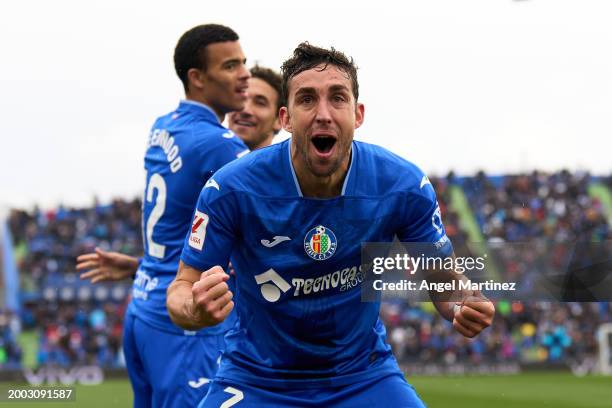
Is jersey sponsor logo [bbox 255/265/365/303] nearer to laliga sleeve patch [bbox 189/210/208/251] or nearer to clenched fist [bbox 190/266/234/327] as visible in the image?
laliga sleeve patch [bbox 189/210/208/251]

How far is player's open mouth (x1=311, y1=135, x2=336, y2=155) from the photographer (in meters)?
4.02

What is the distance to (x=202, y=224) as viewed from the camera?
398 centimetres

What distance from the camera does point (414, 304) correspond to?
32031 millimetres

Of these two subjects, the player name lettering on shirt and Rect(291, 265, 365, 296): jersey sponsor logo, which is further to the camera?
the player name lettering on shirt

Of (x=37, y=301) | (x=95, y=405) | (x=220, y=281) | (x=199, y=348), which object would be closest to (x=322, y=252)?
(x=220, y=281)

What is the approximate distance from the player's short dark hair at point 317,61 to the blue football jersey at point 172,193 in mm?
1168

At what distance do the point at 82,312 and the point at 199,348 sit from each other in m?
27.5

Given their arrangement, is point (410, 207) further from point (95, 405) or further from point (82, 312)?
point (82, 312)

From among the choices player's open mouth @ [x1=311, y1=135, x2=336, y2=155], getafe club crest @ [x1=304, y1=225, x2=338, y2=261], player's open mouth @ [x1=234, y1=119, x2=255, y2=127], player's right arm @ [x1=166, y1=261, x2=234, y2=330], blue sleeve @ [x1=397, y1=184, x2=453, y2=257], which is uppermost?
player's open mouth @ [x1=234, y1=119, x2=255, y2=127]

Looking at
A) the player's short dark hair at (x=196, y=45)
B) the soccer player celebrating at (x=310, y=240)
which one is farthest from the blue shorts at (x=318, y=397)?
the player's short dark hair at (x=196, y=45)

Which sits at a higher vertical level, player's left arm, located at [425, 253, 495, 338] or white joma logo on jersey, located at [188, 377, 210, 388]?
player's left arm, located at [425, 253, 495, 338]

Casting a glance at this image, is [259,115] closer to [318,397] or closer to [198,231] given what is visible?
[198,231]

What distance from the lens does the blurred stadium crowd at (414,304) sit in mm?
30312

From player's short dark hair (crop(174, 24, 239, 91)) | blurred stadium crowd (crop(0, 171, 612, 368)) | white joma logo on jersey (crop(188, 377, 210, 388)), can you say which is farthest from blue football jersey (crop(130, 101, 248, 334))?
blurred stadium crowd (crop(0, 171, 612, 368))
